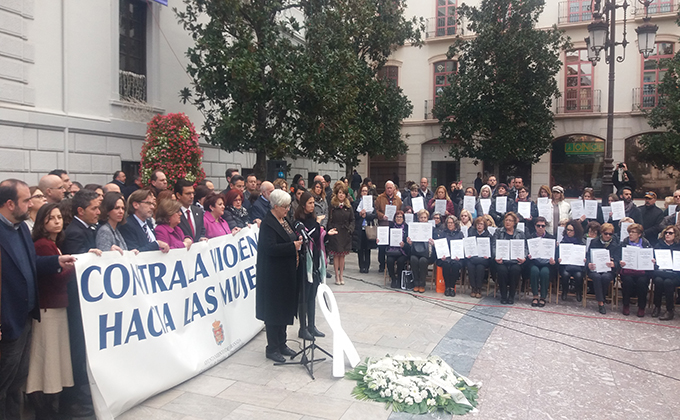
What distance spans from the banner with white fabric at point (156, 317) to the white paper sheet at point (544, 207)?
21.6ft

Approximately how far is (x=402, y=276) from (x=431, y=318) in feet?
7.15

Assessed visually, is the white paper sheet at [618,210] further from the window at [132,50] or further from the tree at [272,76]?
the window at [132,50]

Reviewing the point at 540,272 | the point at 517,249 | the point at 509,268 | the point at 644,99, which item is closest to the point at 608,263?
the point at 540,272

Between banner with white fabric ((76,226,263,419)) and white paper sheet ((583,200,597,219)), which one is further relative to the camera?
white paper sheet ((583,200,597,219))

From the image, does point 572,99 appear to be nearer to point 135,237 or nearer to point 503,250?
point 503,250

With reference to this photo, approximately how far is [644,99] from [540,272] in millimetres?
19302

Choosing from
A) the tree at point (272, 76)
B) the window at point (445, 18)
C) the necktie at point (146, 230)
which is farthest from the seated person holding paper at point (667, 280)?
the window at point (445, 18)

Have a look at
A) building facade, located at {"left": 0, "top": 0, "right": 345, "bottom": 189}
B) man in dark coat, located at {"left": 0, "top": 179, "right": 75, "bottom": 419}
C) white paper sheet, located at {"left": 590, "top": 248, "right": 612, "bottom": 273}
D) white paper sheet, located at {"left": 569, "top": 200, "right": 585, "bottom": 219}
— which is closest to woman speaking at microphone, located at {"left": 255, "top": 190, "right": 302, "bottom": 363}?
man in dark coat, located at {"left": 0, "top": 179, "right": 75, "bottom": 419}

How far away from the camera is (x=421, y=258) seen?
406 inches

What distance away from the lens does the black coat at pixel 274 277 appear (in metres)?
5.89

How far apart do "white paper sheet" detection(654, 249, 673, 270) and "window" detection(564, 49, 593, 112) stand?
62.2 feet

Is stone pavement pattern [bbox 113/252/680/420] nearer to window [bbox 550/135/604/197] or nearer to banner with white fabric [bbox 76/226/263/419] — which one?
banner with white fabric [bbox 76/226/263/419]

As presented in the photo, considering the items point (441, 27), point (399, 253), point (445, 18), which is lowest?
point (399, 253)

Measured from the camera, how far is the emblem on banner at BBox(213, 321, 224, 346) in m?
6.04
